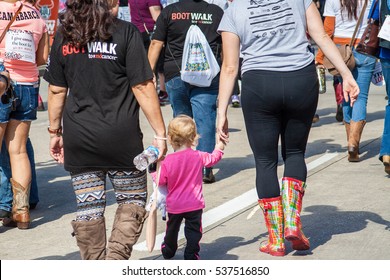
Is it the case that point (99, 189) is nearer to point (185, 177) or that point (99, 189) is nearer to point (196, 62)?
point (185, 177)

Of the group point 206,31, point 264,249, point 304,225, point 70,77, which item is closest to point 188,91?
point 206,31

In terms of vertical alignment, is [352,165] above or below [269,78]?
below

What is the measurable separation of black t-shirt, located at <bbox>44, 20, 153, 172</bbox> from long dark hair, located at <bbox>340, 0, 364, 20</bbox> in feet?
16.1

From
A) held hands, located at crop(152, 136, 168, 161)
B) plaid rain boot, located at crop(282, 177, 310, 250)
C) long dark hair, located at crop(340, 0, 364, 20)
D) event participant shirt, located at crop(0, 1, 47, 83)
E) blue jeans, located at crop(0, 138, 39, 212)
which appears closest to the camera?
held hands, located at crop(152, 136, 168, 161)

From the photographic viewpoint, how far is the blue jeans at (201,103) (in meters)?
9.17

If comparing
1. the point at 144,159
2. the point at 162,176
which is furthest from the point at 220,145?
the point at 144,159

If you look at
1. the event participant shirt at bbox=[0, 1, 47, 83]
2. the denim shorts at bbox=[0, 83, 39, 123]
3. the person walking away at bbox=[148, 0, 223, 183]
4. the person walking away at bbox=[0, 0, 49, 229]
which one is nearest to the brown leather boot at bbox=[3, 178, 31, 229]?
the person walking away at bbox=[0, 0, 49, 229]

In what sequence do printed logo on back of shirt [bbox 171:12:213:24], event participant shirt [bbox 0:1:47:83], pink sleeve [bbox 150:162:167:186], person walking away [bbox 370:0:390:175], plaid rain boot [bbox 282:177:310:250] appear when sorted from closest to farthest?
pink sleeve [bbox 150:162:167:186] → plaid rain boot [bbox 282:177:310:250] → event participant shirt [bbox 0:1:47:83] → person walking away [bbox 370:0:390:175] → printed logo on back of shirt [bbox 171:12:213:24]

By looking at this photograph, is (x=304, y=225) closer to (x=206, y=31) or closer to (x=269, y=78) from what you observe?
(x=269, y=78)

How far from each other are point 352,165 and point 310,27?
3.67 metres

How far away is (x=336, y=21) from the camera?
1038 centimetres

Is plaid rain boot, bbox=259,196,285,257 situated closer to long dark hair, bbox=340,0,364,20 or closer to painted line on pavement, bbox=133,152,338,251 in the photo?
painted line on pavement, bbox=133,152,338,251

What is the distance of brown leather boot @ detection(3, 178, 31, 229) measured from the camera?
7.73 metres

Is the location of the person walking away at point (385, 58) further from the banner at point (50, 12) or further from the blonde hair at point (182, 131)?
the banner at point (50, 12)
